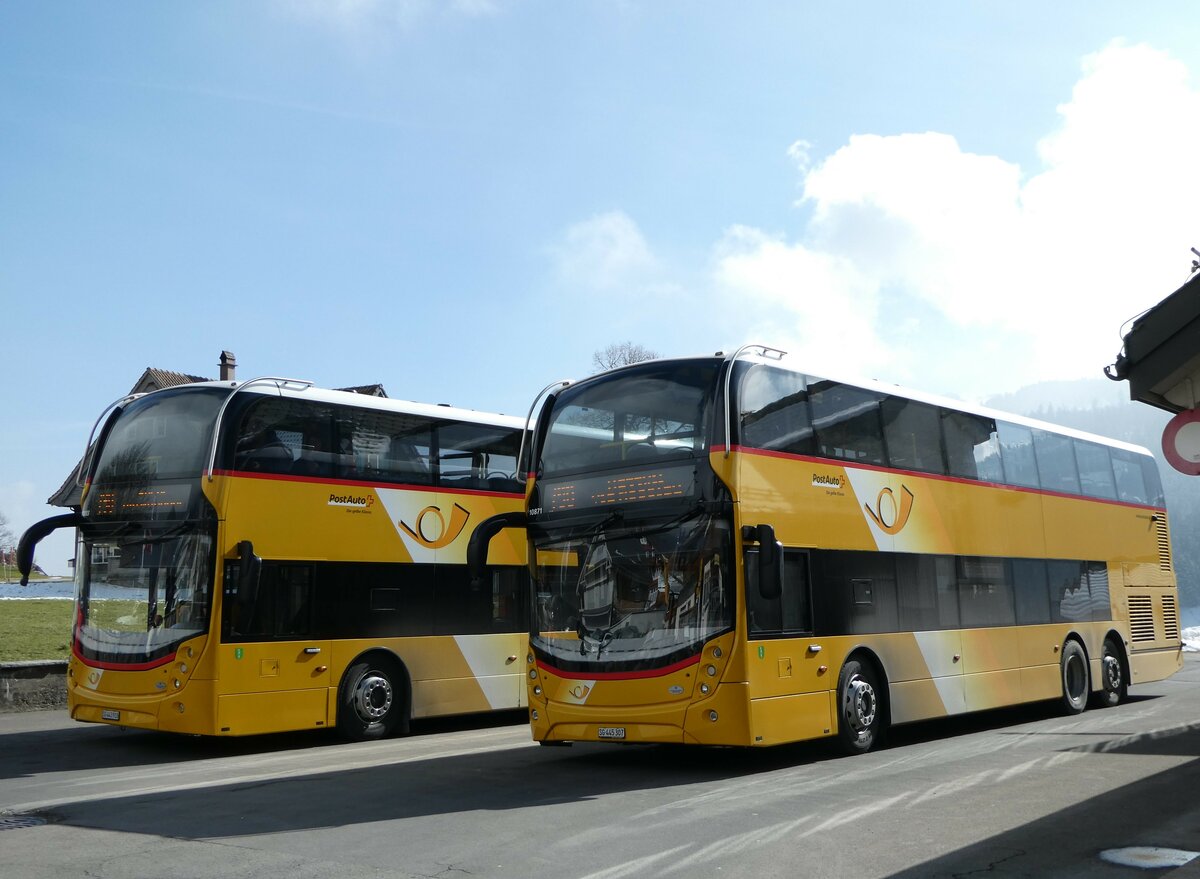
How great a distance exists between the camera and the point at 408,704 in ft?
50.1

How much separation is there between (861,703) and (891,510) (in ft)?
7.49

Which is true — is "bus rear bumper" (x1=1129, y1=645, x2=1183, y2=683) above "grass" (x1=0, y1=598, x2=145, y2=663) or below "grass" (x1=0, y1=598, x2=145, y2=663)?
below

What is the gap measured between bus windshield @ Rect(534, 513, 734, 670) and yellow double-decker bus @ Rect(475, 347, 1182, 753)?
0.8 inches

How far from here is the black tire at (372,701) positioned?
14.6 metres

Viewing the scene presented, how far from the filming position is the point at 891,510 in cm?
1359

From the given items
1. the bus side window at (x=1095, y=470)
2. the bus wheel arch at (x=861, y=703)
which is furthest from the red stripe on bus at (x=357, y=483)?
the bus side window at (x=1095, y=470)

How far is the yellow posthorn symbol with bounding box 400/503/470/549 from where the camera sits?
15.6m

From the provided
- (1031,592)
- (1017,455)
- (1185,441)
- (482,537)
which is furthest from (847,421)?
(1031,592)

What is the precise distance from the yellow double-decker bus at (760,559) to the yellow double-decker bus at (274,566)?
3156 millimetres

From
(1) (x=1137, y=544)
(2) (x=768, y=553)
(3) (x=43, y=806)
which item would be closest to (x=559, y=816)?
(2) (x=768, y=553)

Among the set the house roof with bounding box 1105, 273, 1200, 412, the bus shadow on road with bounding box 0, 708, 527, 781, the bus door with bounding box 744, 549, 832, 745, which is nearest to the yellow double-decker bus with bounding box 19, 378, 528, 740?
the bus shadow on road with bounding box 0, 708, 527, 781

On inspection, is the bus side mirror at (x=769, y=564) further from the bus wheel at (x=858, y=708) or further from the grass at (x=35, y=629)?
the grass at (x=35, y=629)

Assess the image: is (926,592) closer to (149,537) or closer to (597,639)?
(597,639)

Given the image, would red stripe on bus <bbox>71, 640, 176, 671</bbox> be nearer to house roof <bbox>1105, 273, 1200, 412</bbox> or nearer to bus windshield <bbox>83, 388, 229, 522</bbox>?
bus windshield <bbox>83, 388, 229, 522</bbox>
